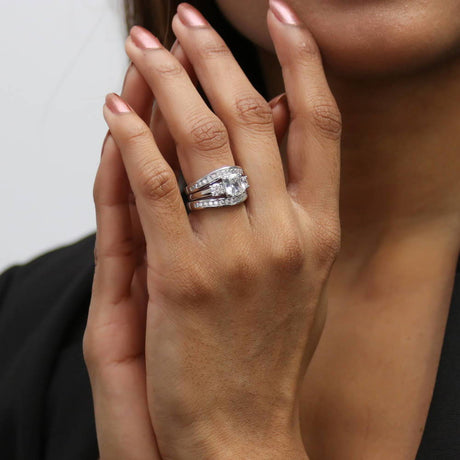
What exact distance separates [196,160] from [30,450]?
0.66 m

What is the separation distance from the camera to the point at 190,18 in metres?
0.99

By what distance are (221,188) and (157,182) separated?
8cm

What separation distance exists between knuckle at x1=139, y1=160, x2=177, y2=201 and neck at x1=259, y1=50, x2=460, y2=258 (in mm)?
337

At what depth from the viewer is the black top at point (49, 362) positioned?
123 centimetres

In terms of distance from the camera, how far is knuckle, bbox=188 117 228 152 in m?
0.91

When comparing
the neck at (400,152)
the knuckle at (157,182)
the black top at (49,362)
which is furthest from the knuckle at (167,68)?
the black top at (49,362)

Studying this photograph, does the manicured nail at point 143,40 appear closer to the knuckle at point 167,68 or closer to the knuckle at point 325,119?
the knuckle at point 167,68

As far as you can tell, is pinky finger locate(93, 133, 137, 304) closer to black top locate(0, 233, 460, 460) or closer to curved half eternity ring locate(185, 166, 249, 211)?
curved half eternity ring locate(185, 166, 249, 211)

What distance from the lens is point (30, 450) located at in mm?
1259

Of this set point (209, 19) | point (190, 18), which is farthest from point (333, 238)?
point (209, 19)

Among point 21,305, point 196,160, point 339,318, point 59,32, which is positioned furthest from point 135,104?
point 59,32

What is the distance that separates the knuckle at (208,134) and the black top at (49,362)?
1.38 feet

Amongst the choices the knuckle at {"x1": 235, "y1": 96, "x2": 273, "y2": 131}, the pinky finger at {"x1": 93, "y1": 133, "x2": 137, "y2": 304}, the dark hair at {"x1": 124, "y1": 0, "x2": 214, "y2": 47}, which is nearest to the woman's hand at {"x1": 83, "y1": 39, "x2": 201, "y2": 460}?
the pinky finger at {"x1": 93, "y1": 133, "x2": 137, "y2": 304}

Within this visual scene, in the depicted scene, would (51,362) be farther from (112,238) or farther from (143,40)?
(143,40)
